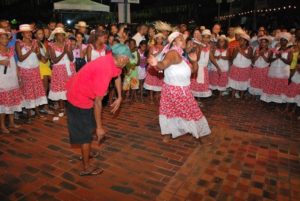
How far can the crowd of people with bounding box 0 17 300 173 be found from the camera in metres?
4.62

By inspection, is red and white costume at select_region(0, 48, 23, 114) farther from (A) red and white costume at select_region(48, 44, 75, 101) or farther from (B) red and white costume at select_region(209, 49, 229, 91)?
(B) red and white costume at select_region(209, 49, 229, 91)

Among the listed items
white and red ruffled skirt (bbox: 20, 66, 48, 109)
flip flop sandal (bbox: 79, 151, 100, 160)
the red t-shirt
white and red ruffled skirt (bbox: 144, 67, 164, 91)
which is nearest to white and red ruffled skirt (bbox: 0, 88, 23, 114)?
white and red ruffled skirt (bbox: 20, 66, 48, 109)

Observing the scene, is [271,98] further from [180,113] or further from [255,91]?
[180,113]

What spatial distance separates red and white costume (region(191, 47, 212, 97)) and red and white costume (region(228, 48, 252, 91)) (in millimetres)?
1224

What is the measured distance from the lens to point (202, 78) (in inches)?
281

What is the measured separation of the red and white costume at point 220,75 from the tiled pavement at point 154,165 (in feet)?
7.09

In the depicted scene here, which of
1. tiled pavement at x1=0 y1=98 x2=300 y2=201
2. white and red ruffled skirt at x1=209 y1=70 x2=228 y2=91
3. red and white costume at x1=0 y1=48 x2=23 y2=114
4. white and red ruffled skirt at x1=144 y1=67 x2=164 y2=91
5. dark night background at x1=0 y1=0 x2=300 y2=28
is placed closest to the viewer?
tiled pavement at x1=0 y1=98 x2=300 y2=201

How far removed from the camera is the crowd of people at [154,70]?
4.62 metres

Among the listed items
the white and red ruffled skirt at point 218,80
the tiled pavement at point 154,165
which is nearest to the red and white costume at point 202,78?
the white and red ruffled skirt at point 218,80

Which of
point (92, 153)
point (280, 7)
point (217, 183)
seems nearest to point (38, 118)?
point (92, 153)

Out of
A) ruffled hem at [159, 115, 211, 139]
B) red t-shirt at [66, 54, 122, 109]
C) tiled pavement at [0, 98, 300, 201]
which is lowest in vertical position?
tiled pavement at [0, 98, 300, 201]

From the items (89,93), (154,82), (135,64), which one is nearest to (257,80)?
(154,82)

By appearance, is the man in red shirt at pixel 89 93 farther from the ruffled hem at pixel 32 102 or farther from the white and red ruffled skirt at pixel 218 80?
the white and red ruffled skirt at pixel 218 80

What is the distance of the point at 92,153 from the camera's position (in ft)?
14.8
